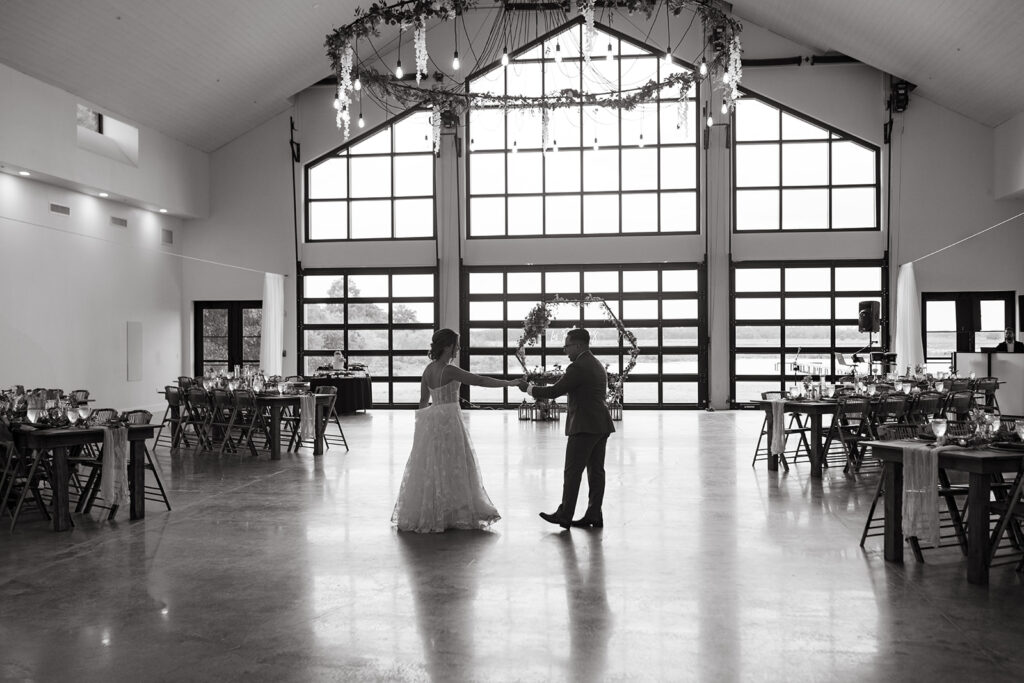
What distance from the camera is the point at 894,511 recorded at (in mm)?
5219

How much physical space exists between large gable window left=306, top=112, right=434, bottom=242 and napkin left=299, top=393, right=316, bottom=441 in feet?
26.1

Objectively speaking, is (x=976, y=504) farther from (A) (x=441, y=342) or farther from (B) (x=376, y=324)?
(B) (x=376, y=324)

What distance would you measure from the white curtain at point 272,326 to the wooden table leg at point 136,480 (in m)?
10.4

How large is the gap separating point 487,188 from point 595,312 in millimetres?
3373

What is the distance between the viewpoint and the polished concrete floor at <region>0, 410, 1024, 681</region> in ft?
11.9

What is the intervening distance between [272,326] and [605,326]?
6662 mm

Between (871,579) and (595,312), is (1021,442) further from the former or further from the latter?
(595,312)

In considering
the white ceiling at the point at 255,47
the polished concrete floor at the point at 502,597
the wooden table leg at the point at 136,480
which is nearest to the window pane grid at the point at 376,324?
the white ceiling at the point at 255,47

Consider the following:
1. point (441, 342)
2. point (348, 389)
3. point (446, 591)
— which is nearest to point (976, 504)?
point (446, 591)

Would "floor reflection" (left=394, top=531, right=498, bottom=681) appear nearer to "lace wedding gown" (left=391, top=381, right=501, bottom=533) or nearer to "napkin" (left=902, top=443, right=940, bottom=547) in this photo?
"lace wedding gown" (left=391, top=381, right=501, bottom=533)

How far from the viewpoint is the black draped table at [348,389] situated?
15.6 m

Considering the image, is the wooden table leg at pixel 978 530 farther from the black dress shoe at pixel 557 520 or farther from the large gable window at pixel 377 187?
the large gable window at pixel 377 187

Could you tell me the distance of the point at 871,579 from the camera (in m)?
4.83

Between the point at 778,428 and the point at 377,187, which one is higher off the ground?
the point at 377,187
